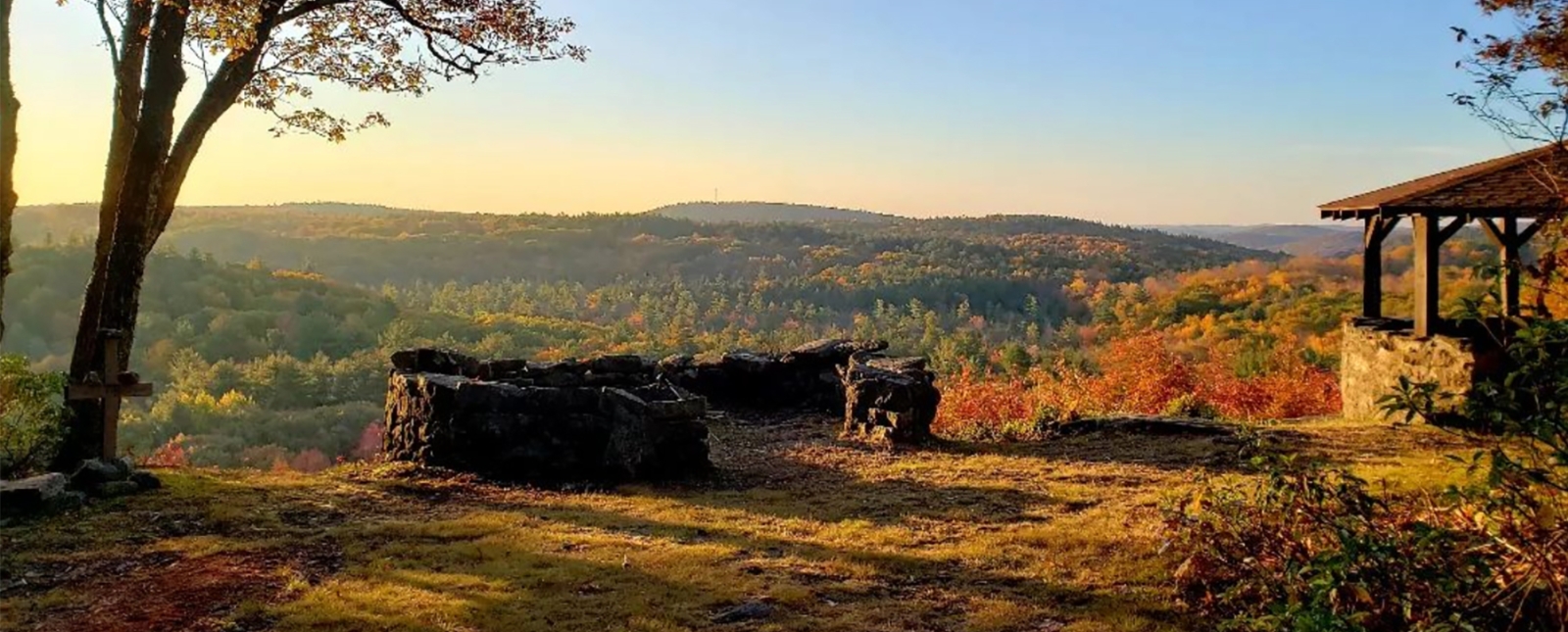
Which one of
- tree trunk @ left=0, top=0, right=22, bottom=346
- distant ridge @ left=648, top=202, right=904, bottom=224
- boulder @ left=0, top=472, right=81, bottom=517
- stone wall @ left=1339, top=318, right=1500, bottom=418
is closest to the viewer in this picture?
boulder @ left=0, top=472, right=81, bottom=517

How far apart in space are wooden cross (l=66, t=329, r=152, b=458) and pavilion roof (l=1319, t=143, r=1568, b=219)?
532 inches

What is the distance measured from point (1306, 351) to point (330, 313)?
→ 142 feet

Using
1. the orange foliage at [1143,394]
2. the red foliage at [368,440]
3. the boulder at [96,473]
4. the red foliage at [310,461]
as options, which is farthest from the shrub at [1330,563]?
the red foliage at [368,440]

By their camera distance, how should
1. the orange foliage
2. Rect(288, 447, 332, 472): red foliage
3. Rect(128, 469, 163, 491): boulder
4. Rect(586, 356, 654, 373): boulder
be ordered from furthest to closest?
Rect(288, 447, 332, 472): red foliage → the orange foliage → Rect(586, 356, 654, 373): boulder → Rect(128, 469, 163, 491): boulder

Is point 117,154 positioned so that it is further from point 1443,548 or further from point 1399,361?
point 1399,361

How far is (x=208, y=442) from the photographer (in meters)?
28.7

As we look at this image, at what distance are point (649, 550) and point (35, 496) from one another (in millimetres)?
→ 4889

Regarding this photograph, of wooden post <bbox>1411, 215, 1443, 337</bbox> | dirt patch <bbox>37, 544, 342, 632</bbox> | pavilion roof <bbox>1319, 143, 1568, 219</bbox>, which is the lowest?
dirt patch <bbox>37, 544, 342, 632</bbox>

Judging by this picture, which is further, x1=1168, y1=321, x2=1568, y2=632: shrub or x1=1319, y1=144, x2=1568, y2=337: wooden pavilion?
x1=1319, y1=144, x2=1568, y2=337: wooden pavilion

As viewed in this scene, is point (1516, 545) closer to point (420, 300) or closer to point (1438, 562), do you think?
point (1438, 562)

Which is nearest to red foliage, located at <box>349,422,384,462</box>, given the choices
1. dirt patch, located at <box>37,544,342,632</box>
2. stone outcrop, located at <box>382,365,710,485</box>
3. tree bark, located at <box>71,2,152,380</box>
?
tree bark, located at <box>71,2,152,380</box>

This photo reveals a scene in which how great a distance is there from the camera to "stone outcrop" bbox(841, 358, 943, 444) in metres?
11.9

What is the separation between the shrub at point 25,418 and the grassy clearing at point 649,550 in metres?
1.03

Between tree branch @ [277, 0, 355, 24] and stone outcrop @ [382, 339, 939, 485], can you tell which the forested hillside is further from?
tree branch @ [277, 0, 355, 24]
